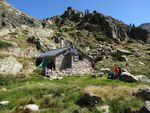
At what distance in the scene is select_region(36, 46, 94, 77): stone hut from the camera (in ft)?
196

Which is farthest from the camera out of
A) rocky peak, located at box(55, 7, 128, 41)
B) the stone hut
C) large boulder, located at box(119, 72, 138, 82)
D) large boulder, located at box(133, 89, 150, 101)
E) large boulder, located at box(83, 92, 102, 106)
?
rocky peak, located at box(55, 7, 128, 41)

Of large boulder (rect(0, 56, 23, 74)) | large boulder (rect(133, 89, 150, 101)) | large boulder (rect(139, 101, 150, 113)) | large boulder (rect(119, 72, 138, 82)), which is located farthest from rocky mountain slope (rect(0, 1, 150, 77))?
large boulder (rect(139, 101, 150, 113))

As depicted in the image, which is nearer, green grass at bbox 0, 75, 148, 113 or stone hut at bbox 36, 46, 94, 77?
green grass at bbox 0, 75, 148, 113

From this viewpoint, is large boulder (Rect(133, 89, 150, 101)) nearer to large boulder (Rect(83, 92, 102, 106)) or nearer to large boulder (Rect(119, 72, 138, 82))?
large boulder (Rect(83, 92, 102, 106))

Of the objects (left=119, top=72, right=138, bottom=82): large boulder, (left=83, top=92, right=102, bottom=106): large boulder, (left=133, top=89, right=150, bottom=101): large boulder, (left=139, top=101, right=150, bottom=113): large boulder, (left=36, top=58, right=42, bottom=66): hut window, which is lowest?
(left=139, top=101, right=150, bottom=113): large boulder

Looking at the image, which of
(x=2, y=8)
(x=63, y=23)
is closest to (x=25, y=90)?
(x=2, y=8)

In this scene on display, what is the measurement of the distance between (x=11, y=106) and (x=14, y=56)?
1379 inches

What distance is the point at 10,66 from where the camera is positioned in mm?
55594

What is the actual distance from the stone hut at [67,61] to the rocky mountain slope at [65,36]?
9.14 ft

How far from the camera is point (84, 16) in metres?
127

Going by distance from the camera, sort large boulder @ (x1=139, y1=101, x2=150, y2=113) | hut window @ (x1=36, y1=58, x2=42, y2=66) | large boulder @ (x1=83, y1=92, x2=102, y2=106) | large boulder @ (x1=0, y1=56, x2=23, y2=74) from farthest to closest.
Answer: hut window @ (x1=36, y1=58, x2=42, y2=66) < large boulder @ (x1=0, y1=56, x2=23, y2=74) < large boulder @ (x1=83, y1=92, x2=102, y2=106) < large boulder @ (x1=139, y1=101, x2=150, y2=113)

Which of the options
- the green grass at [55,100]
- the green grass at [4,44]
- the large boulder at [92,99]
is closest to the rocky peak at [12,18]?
the green grass at [4,44]

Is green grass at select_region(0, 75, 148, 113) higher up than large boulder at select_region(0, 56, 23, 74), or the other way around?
large boulder at select_region(0, 56, 23, 74)

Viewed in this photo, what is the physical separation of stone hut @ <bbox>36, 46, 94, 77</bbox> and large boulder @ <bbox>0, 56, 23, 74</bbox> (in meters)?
4.75
